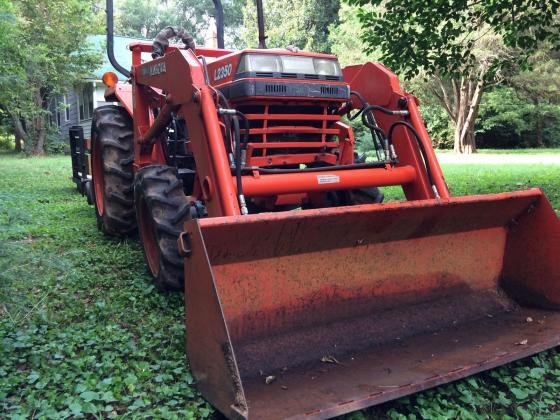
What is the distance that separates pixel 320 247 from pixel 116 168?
2.84 metres

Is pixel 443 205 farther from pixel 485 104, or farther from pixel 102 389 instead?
pixel 485 104

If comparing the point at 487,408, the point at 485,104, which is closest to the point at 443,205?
the point at 487,408

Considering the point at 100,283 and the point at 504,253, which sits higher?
the point at 504,253

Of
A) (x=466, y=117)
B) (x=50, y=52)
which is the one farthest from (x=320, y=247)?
(x=466, y=117)

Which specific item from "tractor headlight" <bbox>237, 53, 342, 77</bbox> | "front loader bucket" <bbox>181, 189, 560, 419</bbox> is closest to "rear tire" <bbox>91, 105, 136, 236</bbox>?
"tractor headlight" <bbox>237, 53, 342, 77</bbox>

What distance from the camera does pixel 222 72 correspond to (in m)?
4.48

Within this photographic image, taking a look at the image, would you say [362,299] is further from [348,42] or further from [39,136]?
[348,42]

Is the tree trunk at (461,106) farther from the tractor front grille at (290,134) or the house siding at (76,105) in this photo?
the tractor front grille at (290,134)

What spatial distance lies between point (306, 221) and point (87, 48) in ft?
83.6

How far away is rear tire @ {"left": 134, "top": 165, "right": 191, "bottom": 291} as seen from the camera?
13.3ft

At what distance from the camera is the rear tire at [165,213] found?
405 cm

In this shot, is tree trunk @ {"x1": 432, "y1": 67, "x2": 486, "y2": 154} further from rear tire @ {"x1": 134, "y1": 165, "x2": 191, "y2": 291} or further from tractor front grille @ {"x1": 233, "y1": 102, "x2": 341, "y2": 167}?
rear tire @ {"x1": 134, "y1": 165, "x2": 191, "y2": 291}

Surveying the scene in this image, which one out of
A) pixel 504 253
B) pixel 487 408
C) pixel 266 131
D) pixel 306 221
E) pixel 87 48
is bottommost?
pixel 487 408

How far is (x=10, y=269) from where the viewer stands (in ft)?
11.0
